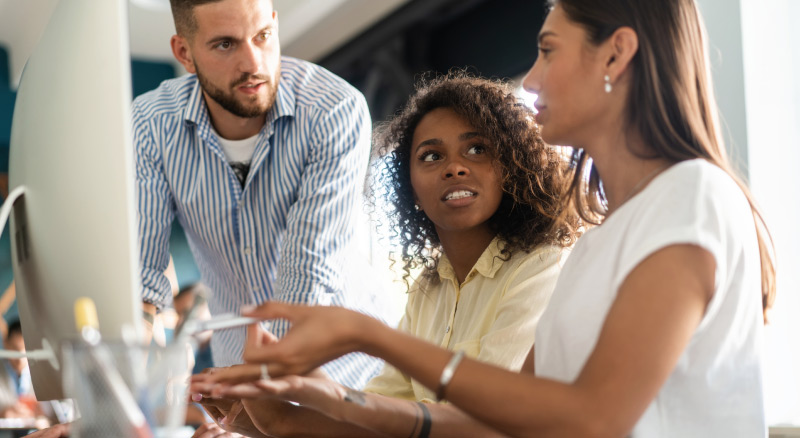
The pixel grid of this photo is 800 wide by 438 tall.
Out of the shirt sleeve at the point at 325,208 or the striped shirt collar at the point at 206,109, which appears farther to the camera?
the striped shirt collar at the point at 206,109

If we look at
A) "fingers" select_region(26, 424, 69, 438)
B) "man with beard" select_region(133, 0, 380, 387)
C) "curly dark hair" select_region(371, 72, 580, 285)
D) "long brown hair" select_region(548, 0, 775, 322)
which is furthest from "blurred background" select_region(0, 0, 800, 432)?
"fingers" select_region(26, 424, 69, 438)

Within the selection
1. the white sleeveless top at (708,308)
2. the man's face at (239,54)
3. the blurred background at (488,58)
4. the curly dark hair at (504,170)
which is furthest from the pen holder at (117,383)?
the blurred background at (488,58)

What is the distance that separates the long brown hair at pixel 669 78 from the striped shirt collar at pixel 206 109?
0.85 meters

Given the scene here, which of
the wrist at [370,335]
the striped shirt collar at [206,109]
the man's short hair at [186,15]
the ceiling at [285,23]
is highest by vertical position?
the ceiling at [285,23]

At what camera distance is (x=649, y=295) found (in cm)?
83

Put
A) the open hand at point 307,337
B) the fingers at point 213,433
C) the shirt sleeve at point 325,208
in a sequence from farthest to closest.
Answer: the shirt sleeve at point 325,208
the fingers at point 213,433
the open hand at point 307,337

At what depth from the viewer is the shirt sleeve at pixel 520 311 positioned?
1378 millimetres

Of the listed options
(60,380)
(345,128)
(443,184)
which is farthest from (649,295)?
(345,128)

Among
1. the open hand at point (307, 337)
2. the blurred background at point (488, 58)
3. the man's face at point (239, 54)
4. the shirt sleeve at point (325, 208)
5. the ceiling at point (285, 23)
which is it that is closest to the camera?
the open hand at point (307, 337)

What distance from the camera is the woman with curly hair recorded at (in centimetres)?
145

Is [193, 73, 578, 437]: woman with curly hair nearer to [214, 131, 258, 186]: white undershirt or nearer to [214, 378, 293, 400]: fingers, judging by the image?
[214, 131, 258, 186]: white undershirt

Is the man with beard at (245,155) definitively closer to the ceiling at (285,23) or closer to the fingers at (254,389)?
the fingers at (254,389)

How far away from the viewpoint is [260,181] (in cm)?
176

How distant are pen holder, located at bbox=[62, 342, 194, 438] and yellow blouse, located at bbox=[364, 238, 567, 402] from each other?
2.34 ft
